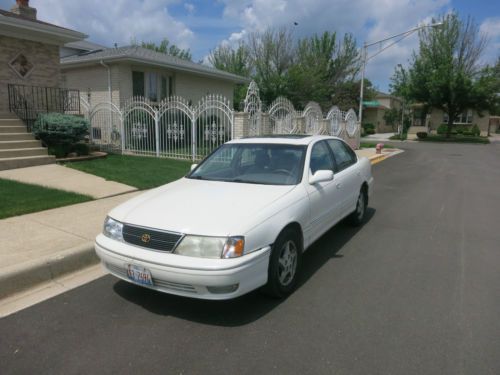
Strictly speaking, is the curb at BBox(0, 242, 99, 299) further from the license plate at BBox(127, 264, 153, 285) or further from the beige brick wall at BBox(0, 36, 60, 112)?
the beige brick wall at BBox(0, 36, 60, 112)

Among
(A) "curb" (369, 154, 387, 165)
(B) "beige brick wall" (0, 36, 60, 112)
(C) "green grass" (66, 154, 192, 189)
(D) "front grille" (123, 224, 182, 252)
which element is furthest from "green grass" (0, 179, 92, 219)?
(A) "curb" (369, 154, 387, 165)

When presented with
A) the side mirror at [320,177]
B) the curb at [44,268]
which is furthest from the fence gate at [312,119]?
the curb at [44,268]

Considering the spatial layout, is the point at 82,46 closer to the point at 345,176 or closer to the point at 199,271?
the point at 345,176

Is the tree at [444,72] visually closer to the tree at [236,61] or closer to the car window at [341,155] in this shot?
the tree at [236,61]

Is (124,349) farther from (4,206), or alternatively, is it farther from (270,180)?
(4,206)

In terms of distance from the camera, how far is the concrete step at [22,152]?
9.86m

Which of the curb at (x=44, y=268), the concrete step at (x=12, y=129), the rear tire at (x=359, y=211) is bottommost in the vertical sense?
the curb at (x=44, y=268)

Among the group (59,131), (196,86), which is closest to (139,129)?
(59,131)

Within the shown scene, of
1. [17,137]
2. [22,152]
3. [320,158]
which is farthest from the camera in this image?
[17,137]

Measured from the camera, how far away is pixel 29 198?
6.94m

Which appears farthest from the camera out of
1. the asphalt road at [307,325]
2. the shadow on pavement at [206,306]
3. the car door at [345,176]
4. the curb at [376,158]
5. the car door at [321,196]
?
the curb at [376,158]

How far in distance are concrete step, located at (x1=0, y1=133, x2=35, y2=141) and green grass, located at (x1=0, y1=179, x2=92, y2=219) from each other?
3046 mm

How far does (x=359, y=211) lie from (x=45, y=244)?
4.46m

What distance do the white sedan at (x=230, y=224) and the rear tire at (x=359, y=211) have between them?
1.12 meters
